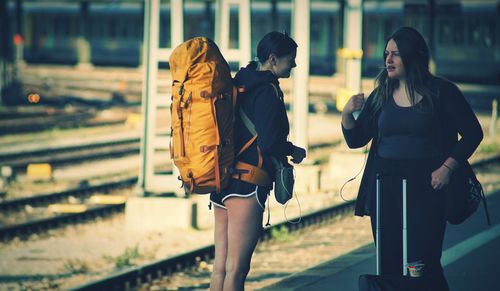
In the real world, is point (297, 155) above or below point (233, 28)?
below

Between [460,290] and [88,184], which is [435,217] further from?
[88,184]

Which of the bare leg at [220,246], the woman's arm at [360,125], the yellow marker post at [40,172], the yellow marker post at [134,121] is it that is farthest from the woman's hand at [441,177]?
the yellow marker post at [134,121]

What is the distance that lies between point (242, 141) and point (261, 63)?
1.39 feet

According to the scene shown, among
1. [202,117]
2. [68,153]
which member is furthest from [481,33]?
[202,117]

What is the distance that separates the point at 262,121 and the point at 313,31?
50074 mm

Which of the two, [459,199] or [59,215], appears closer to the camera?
[459,199]

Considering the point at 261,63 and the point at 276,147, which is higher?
the point at 261,63

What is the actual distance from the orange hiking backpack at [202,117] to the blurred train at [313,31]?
3308 cm

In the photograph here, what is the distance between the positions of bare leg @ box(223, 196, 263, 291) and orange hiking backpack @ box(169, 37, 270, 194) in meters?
0.16

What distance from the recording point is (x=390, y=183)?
568 cm

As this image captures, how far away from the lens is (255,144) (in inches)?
229

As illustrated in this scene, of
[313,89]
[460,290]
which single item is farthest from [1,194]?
[313,89]

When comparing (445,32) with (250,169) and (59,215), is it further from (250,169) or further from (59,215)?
(250,169)

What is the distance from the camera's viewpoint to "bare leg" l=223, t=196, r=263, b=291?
5.80 m
